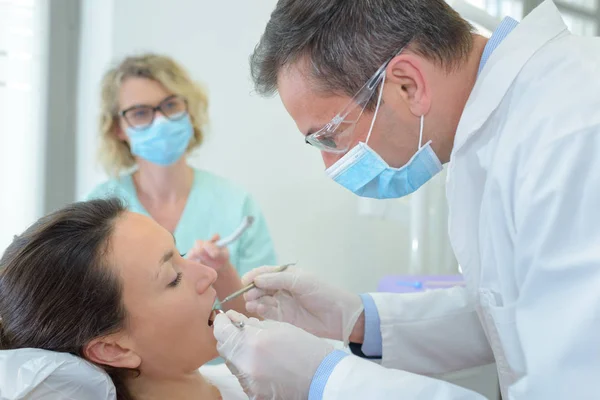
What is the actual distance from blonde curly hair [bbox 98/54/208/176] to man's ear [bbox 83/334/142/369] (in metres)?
1.22

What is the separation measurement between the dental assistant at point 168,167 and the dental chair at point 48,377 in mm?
1027

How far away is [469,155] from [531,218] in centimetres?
25

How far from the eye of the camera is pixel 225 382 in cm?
156

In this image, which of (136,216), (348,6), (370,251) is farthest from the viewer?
(370,251)

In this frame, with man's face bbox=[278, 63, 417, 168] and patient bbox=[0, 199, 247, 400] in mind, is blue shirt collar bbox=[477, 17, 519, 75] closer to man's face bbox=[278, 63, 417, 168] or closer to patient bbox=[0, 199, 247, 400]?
man's face bbox=[278, 63, 417, 168]

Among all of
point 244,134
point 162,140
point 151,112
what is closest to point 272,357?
point 162,140

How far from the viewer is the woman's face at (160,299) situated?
1.27 meters

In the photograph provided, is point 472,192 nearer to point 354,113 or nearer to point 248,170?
point 354,113

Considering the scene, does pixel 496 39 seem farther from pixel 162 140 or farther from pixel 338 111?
pixel 162 140

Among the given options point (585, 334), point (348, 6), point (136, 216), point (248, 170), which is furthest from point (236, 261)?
point (585, 334)

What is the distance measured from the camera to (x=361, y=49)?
1166 mm

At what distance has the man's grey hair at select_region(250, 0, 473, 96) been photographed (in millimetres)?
1153

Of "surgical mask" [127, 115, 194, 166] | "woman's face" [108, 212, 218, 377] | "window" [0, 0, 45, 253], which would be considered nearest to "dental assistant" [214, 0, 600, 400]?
"woman's face" [108, 212, 218, 377]

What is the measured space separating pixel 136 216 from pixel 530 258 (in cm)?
80
